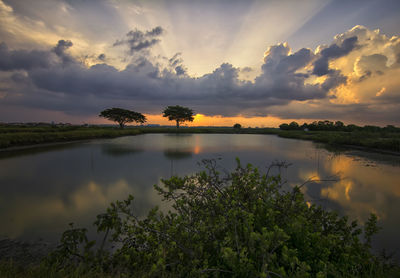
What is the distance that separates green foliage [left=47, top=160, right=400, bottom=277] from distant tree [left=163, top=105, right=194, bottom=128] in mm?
59008

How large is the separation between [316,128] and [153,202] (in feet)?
214

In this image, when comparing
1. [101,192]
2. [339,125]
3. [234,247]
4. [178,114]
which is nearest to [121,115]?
[178,114]

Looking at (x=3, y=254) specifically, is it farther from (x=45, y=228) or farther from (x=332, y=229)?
(x=332, y=229)

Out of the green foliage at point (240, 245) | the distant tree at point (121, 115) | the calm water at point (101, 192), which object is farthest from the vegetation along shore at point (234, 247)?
the distant tree at point (121, 115)

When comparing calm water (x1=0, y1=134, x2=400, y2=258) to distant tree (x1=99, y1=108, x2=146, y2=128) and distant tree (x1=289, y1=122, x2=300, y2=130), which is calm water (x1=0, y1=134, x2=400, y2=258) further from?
distant tree (x1=289, y1=122, x2=300, y2=130)

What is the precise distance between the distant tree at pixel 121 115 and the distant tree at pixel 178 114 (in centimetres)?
991

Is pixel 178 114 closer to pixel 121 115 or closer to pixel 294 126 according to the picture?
pixel 121 115

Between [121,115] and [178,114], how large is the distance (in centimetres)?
1855

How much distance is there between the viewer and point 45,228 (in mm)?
4395

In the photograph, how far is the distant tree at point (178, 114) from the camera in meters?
60.5

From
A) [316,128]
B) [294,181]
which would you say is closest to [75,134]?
[294,181]

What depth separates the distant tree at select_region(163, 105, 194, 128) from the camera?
60.5 meters

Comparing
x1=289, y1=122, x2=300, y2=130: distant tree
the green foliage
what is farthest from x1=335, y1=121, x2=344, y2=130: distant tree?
the green foliage

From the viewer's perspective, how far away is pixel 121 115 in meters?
52.6
